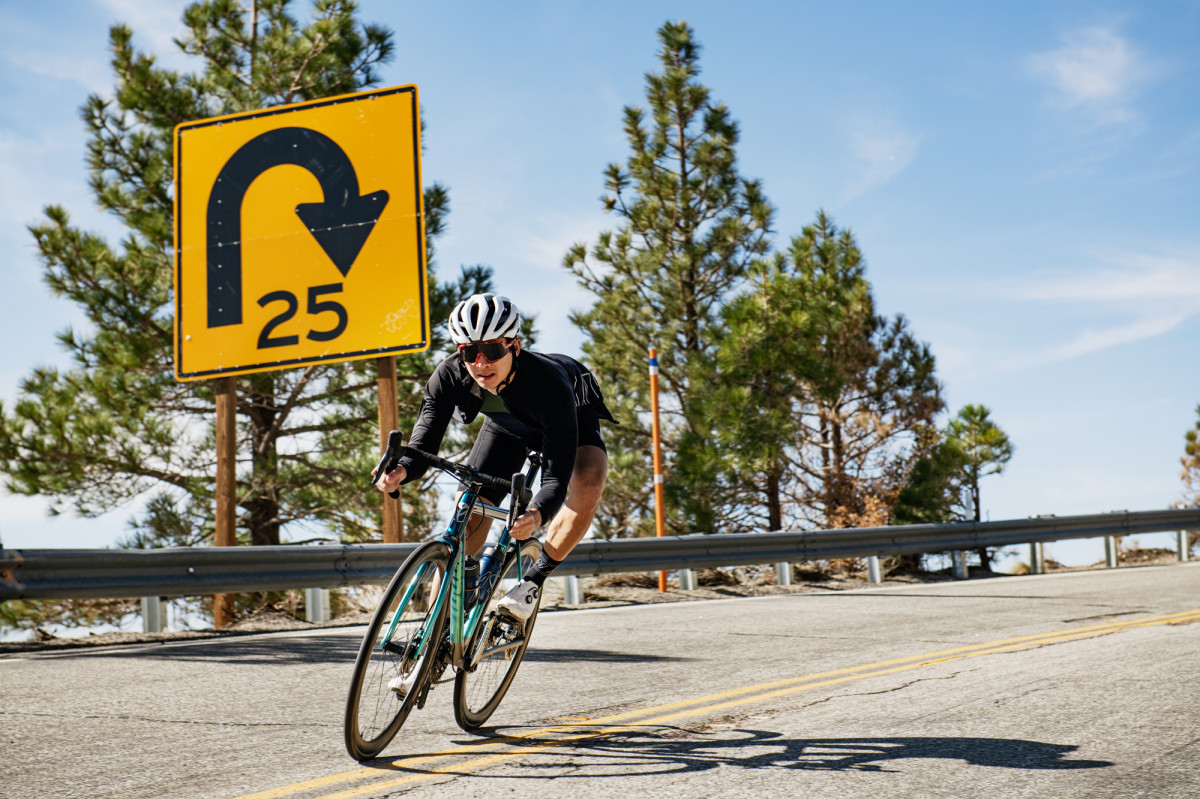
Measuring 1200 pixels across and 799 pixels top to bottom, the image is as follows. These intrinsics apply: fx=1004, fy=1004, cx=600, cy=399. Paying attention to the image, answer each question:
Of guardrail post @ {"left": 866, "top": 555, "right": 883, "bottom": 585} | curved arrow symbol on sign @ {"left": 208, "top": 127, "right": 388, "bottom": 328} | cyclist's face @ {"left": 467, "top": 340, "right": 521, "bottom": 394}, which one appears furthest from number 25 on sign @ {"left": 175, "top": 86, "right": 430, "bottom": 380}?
guardrail post @ {"left": 866, "top": 555, "right": 883, "bottom": 585}

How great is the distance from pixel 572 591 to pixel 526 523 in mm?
6911

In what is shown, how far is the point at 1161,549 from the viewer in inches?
734

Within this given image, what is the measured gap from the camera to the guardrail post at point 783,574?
1301 centimetres

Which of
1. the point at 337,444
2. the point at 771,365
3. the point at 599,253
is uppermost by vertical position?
the point at 599,253

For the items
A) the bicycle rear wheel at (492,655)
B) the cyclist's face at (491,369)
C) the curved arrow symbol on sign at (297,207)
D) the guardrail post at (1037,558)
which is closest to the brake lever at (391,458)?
the cyclist's face at (491,369)

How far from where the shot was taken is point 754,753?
4098mm

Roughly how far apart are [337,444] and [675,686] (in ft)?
41.2

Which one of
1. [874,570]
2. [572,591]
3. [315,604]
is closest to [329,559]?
[315,604]

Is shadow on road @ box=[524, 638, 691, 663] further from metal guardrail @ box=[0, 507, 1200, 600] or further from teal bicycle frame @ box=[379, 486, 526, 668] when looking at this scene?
metal guardrail @ box=[0, 507, 1200, 600]

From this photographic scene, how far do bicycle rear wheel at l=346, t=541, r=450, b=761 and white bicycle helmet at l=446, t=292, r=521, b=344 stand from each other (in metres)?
0.89

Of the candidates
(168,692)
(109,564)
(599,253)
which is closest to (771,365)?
(599,253)

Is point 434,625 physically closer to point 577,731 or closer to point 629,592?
point 577,731

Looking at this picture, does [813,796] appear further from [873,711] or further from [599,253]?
[599,253]

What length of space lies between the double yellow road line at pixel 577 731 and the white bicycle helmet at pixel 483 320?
5.66 feet
